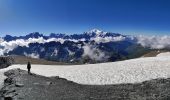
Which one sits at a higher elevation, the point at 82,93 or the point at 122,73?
the point at 122,73

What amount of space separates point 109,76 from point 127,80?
171 inches

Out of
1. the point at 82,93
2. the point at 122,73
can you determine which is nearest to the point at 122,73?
the point at 122,73

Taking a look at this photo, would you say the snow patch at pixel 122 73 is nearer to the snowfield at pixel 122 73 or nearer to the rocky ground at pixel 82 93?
the snowfield at pixel 122 73

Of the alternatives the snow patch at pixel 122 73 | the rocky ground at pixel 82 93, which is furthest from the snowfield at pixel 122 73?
the rocky ground at pixel 82 93

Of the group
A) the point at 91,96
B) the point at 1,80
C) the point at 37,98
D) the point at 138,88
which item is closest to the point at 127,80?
the point at 138,88

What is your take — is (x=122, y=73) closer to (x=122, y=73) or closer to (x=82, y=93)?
(x=122, y=73)

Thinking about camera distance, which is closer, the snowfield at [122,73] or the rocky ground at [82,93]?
the rocky ground at [82,93]

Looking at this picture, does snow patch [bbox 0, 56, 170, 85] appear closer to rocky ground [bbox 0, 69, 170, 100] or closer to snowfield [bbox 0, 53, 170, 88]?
snowfield [bbox 0, 53, 170, 88]

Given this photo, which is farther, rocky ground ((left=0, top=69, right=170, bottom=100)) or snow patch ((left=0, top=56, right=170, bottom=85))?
snow patch ((left=0, top=56, right=170, bottom=85))

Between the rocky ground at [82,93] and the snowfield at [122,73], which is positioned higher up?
the snowfield at [122,73]

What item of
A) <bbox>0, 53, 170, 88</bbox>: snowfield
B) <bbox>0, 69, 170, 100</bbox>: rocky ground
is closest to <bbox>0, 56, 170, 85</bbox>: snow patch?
<bbox>0, 53, 170, 88</bbox>: snowfield

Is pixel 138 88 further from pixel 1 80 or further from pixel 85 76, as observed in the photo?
pixel 1 80

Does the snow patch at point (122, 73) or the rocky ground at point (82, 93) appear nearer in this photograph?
the rocky ground at point (82, 93)

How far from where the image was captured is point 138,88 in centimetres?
3095
